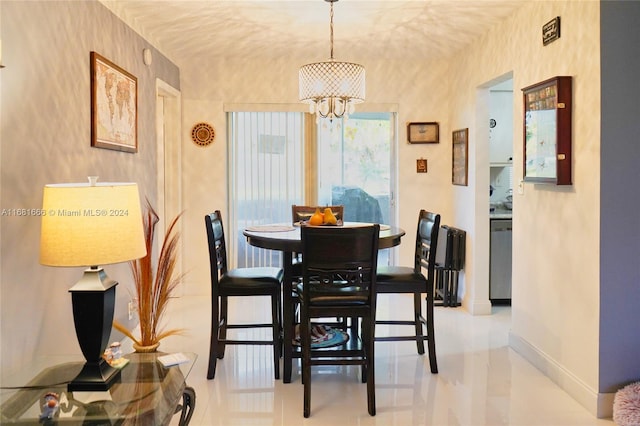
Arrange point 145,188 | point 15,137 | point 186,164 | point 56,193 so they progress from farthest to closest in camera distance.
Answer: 1. point 186,164
2. point 145,188
3. point 15,137
4. point 56,193

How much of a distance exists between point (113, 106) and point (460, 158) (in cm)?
315

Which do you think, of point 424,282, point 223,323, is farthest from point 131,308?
point 424,282

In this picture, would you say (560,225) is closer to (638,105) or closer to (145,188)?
(638,105)

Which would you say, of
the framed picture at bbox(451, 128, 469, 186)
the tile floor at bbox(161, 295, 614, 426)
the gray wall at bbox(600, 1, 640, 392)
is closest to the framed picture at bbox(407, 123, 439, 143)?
the framed picture at bbox(451, 128, 469, 186)

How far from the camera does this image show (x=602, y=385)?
2951 mm

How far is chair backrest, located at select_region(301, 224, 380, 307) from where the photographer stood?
2979 millimetres

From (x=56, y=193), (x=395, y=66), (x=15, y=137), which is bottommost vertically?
(x=56, y=193)

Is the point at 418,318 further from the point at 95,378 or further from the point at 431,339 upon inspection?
the point at 95,378

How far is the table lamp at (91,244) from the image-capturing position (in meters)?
2.10

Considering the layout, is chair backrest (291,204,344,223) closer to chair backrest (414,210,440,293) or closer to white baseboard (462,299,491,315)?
chair backrest (414,210,440,293)

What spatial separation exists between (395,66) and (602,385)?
→ 3.85 meters

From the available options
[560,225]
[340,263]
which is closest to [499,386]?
[560,225]

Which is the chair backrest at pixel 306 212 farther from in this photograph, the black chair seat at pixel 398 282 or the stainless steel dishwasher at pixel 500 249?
the stainless steel dishwasher at pixel 500 249

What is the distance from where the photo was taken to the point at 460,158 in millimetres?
5500
